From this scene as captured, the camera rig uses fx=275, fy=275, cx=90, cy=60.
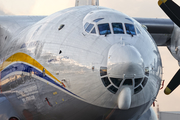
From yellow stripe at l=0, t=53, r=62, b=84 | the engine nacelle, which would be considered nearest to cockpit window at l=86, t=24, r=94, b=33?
yellow stripe at l=0, t=53, r=62, b=84

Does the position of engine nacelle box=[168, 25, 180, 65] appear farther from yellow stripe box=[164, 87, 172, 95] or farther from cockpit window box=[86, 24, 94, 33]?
cockpit window box=[86, 24, 94, 33]

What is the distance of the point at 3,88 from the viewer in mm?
8594

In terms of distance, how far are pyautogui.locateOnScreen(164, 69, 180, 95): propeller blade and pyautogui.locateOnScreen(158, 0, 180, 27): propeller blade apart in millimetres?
2190

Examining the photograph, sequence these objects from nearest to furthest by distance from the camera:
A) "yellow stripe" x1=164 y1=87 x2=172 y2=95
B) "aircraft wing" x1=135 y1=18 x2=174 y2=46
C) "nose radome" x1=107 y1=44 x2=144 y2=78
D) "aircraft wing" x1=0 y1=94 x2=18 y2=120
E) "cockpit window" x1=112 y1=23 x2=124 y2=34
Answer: "nose radome" x1=107 y1=44 x2=144 y2=78 → "cockpit window" x1=112 y1=23 x2=124 y2=34 → "aircraft wing" x1=0 y1=94 x2=18 y2=120 → "yellow stripe" x1=164 y1=87 x2=172 y2=95 → "aircraft wing" x1=135 y1=18 x2=174 y2=46

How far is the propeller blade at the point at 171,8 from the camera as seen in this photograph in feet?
35.0

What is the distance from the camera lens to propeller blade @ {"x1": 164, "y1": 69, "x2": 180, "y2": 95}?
9.99 metres

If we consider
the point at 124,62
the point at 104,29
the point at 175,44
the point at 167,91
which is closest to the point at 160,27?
the point at 175,44

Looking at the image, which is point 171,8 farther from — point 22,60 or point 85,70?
point 85,70

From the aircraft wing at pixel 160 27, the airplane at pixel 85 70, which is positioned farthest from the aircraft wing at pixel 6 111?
the aircraft wing at pixel 160 27

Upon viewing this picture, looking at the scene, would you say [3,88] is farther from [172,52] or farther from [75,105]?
[172,52]

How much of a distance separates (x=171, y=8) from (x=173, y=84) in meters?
2.96

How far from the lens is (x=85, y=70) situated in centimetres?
560

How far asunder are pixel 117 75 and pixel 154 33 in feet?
31.4

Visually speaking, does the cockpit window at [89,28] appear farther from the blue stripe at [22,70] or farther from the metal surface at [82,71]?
the blue stripe at [22,70]
